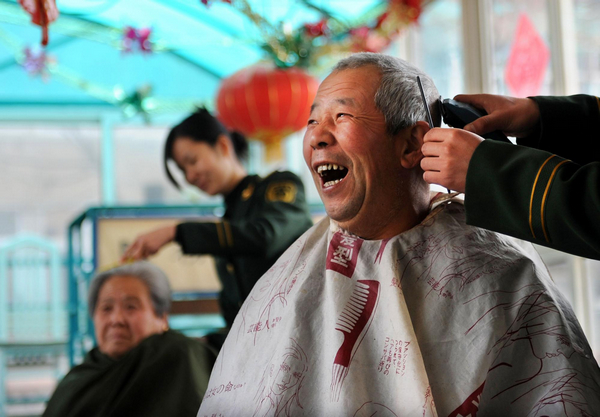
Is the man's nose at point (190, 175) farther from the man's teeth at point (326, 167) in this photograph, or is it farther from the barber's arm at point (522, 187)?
the barber's arm at point (522, 187)

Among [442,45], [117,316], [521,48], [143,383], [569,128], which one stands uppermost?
[442,45]

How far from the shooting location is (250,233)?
228 cm

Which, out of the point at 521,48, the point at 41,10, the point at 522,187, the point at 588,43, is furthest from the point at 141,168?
the point at 522,187

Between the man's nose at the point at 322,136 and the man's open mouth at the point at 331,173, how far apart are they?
1.8 inches

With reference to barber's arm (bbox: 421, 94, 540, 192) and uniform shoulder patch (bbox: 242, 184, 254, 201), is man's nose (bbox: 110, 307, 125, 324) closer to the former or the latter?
uniform shoulder patch (bbox: 242, 184, 254, 201)

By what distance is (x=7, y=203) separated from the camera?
9477 millimetres

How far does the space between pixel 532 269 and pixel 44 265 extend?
17.8 feet

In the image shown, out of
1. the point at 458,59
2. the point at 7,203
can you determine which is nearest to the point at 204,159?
the point at 458,59

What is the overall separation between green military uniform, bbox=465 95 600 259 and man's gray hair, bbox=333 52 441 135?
0.28m

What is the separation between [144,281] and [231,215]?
43 centimetres

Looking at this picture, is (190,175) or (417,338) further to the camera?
(190,175)

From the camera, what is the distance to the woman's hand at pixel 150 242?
7.22ft

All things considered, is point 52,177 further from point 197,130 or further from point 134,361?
point 134,361

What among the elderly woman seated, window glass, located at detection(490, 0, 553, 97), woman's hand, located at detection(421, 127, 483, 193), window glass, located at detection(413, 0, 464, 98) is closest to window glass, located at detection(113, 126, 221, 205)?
window glass, located at detection(413, 0, 464, 98)
